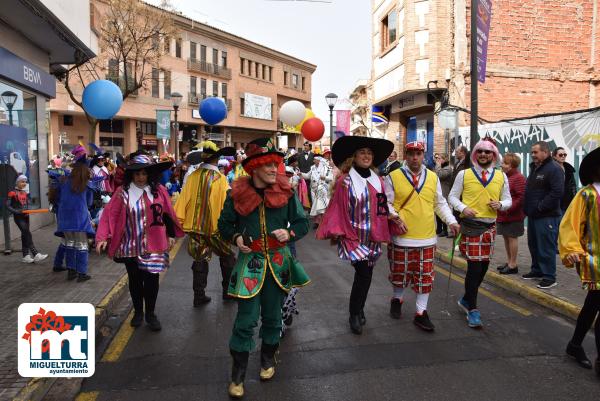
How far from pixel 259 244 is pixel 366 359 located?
1454 millimetres

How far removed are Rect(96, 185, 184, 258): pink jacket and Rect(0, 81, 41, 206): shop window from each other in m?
5.65

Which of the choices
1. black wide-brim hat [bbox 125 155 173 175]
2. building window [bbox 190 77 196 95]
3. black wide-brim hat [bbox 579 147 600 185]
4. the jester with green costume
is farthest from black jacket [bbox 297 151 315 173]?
building window [bbox 190 77 196 95]

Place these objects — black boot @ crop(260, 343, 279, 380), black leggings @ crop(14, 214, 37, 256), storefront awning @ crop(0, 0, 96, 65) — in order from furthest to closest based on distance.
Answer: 1. storefront awning @ crop(0, 0, 96, 65)
2. black leggings @ crop(14, 214, 37, 256)
3. black boot @ crop(260, 343, 279, 380)

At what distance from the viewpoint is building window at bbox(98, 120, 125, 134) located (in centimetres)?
3788

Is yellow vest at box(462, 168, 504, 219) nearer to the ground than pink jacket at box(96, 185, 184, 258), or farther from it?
farther from it

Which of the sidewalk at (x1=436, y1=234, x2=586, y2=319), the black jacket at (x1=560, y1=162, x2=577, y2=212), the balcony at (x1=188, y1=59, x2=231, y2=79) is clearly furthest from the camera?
the balcony at (x1=188, y1=59, x2=231, y2=79)

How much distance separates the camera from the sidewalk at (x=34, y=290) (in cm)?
392

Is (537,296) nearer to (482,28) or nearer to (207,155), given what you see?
(207,155)

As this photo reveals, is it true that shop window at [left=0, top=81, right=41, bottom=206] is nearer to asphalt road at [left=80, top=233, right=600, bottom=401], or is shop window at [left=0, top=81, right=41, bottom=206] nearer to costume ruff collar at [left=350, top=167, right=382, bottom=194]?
asphalt road at [left=80, top=233, right=600, bottom=401]

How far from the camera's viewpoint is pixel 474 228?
16.8 feet

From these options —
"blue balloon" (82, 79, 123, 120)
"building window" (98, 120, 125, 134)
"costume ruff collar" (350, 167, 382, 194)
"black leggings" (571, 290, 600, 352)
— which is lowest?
"black leggings" (571, 290, 600, 352)

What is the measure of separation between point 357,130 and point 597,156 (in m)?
29.9

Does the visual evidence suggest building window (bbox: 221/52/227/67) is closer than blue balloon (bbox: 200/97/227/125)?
No

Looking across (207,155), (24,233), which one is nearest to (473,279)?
(207,155)
